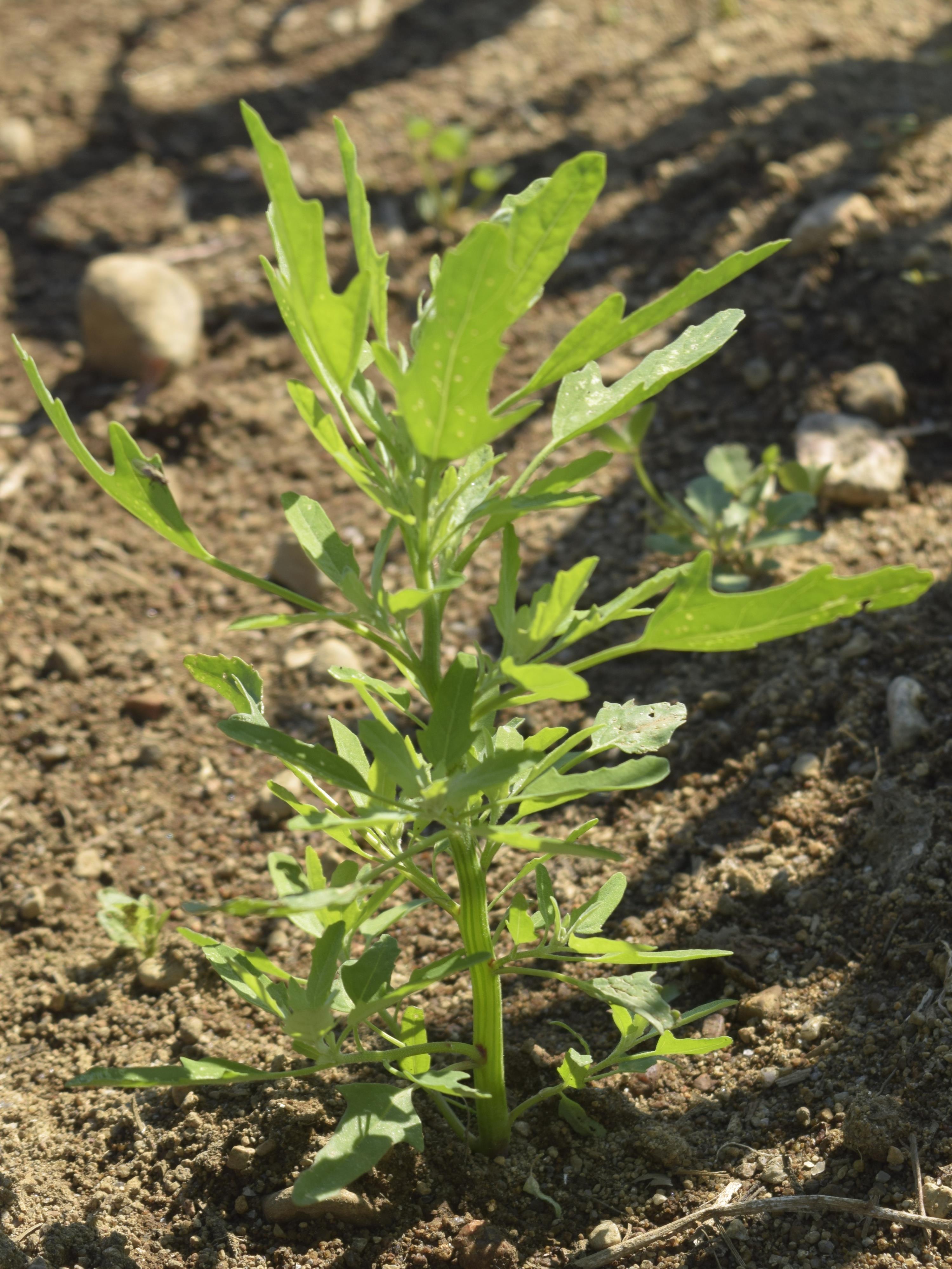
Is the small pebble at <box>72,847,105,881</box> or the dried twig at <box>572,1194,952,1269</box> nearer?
the dried twig at <box>572,1194,952,1269</box>

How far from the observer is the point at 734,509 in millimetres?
2695

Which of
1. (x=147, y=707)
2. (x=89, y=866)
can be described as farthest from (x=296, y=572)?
(x=89, y=866)

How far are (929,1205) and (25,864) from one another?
1.74 meters

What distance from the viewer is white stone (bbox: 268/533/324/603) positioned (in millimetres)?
2896

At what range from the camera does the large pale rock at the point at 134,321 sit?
135 inches

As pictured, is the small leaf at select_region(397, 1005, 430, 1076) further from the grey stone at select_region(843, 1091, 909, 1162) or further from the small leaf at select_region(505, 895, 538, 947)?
the grey stone at select_region(843, 1091, 909, 1162)

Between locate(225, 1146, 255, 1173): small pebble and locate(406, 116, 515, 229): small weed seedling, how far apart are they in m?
3.15

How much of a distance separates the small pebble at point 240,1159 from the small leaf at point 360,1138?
29 cm

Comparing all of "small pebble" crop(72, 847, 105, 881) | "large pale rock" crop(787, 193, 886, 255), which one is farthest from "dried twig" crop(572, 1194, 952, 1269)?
"large pale rock" crop(787, 193, 886, 255)

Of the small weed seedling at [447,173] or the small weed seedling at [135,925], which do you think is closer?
the small weed seedling at [135,925]

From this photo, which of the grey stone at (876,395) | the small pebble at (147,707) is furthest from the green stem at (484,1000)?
the grey stone at (876,395)

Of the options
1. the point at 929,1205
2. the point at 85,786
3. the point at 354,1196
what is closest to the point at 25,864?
the point at 85,786

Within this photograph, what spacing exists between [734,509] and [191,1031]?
1.64 m

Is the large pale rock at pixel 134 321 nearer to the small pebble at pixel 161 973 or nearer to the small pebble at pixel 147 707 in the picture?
the small pebble at pixel 147 707
